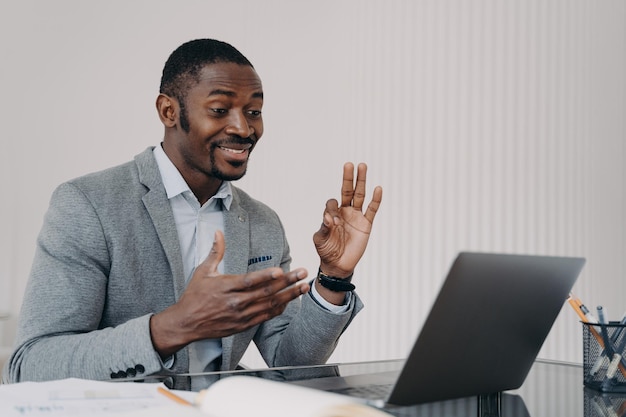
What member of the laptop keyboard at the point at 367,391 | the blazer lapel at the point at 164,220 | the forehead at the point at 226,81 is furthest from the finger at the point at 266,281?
the forehead at the point at 226,81

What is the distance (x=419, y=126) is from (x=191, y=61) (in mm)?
2120

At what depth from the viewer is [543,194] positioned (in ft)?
11.8

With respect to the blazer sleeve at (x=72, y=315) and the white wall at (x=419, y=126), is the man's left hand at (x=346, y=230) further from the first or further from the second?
the white wall at (x=419, y=126)

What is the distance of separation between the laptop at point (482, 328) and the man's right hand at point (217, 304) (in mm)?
219

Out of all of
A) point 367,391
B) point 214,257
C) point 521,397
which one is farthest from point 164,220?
point 521,397

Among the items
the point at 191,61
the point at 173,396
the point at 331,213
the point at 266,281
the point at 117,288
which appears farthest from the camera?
the point at 191,61

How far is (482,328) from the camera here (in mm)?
875

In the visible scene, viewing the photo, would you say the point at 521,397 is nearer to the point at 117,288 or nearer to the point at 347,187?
the point at 347,187

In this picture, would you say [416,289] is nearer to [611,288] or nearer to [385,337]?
[385,337]

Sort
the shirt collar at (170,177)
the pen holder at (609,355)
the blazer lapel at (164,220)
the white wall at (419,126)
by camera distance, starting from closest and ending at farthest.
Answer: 1. the pen holder at (609,355)
2. the blazer lapel at (164,220)
3. the shirt collar at (170,177)
4. the white wall at (419,126)

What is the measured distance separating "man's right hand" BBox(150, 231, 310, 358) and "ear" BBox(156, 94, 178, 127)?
60 cm

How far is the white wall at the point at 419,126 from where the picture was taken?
3537 millimetres

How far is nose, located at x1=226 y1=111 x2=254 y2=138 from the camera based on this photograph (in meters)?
1.67

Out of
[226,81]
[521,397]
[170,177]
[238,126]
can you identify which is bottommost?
[521,397]
